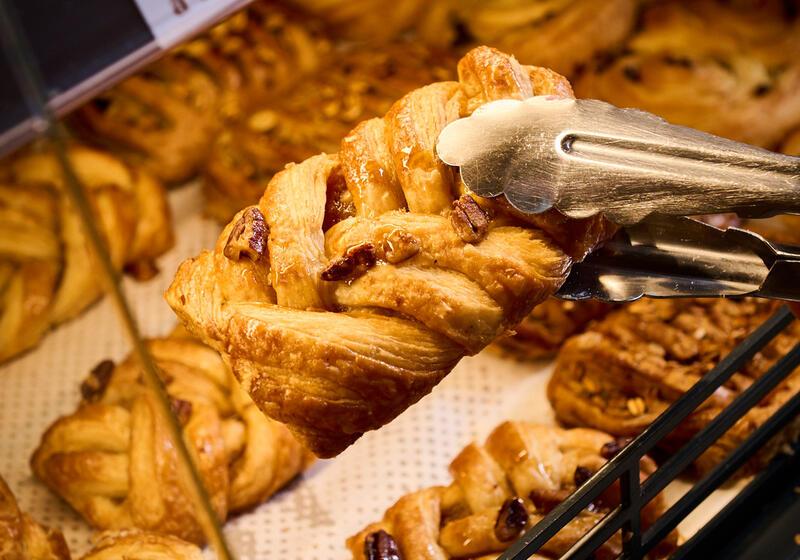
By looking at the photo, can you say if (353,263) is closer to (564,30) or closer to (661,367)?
(661,367)

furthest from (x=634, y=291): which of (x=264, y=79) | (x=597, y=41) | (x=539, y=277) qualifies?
(x=264, y=79)

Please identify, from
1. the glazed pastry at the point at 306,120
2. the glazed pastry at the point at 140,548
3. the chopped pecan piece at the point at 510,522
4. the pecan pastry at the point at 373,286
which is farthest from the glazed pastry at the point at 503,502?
the glazed pastry at the point at 306,120

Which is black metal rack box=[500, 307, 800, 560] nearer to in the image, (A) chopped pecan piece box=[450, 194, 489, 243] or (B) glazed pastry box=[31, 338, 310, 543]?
(A) chopped pecan piece box=[450, 194, 489, 243]

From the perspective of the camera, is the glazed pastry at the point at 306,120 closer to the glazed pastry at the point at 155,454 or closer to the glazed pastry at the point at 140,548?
the glazed pastry at the point at 155,454

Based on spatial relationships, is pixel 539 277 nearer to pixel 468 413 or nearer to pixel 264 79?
pixel 468 413

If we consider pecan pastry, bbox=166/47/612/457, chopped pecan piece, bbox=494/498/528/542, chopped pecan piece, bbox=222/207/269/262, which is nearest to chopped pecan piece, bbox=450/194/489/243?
pecan pastry, bbox=166/47/612/457

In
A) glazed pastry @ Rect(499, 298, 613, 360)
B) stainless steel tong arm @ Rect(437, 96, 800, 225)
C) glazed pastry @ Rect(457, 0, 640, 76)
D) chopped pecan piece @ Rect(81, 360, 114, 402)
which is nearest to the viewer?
stainless steel tong arm @ Rect(437, 96, 800, 225)
